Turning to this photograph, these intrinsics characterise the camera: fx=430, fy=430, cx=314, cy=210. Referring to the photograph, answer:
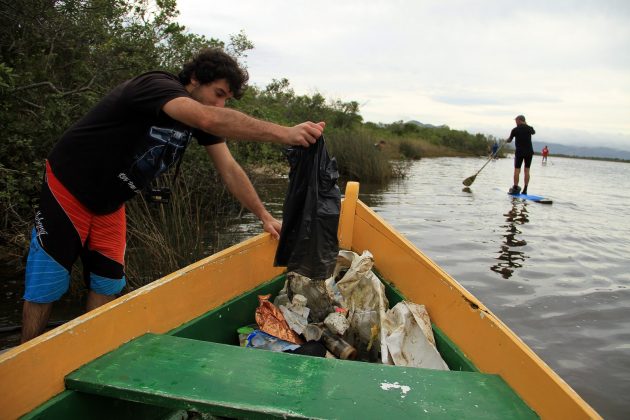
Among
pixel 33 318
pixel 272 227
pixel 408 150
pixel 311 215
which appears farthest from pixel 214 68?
pixel 408 150

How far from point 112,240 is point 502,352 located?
215cm

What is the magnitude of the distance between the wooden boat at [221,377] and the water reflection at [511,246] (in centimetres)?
370

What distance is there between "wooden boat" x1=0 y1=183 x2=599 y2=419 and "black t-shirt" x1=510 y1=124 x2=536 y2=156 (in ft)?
37.3

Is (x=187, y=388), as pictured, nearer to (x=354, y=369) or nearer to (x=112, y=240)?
(x=354, y=369)

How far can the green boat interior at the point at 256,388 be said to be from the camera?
4.85 feet

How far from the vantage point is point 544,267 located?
5.90 meters

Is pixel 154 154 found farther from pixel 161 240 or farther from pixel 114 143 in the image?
pixel 161 240

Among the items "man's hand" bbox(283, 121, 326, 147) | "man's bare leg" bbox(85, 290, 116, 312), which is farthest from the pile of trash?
"man's hand" bbox(283, 121, 326, 147)

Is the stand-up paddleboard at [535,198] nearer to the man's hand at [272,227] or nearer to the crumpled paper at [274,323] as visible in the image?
the man's hand at [272,227]

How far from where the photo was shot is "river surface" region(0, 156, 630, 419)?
3.56 meters

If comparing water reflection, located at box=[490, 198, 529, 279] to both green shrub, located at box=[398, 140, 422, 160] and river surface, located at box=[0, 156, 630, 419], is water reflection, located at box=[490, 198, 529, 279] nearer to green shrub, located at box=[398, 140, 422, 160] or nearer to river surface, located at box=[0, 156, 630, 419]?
river surface, located at box=[0, 156, 630, 419]

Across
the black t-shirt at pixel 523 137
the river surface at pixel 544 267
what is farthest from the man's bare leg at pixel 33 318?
the black t-shirt at pixel 523 137

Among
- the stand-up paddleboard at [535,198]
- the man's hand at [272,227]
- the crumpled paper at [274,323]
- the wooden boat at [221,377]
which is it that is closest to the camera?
the wooden boat at [221,377]

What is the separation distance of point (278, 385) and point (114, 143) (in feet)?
4.79
